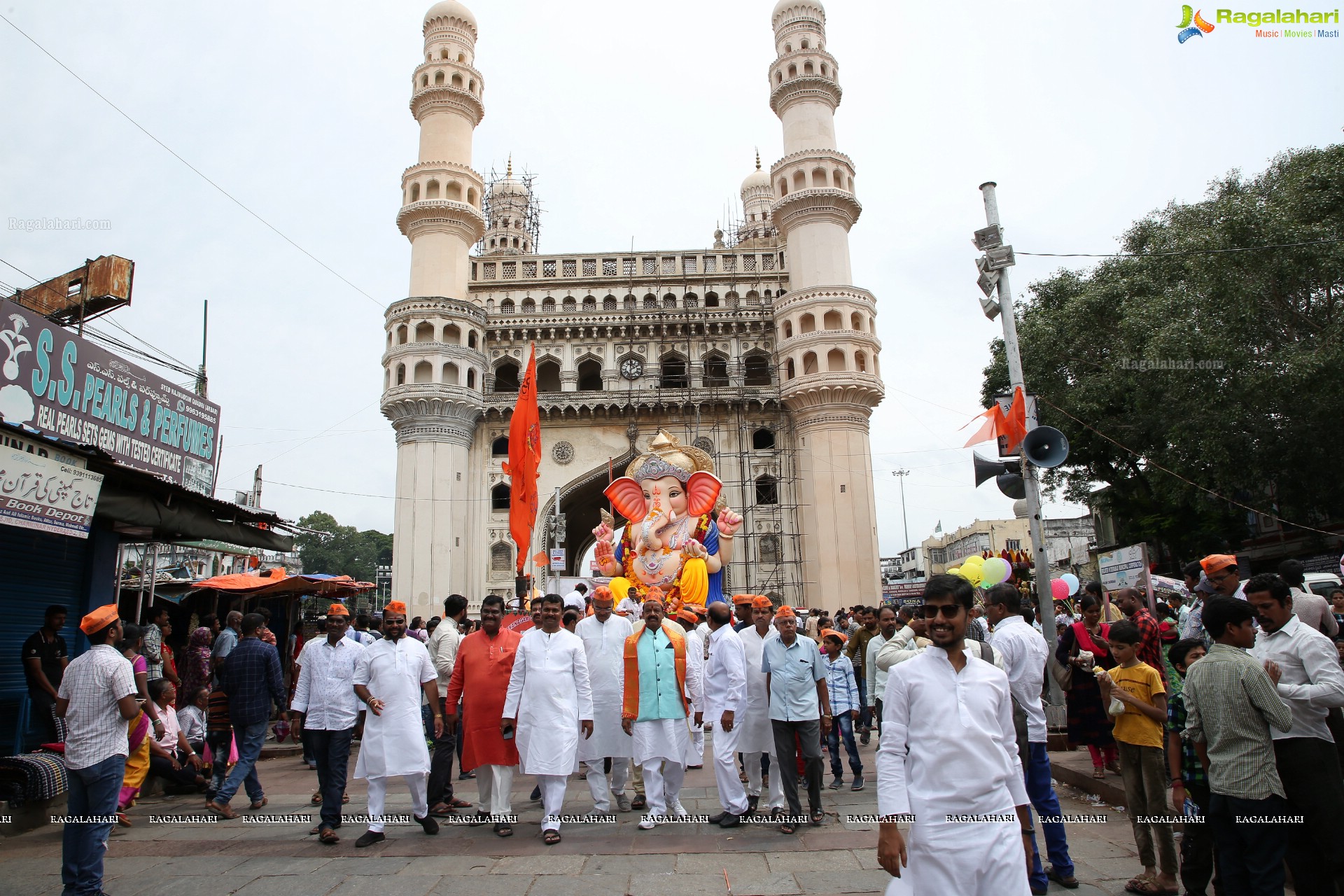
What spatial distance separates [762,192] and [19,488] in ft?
144

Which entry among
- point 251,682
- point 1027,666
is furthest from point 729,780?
point 251,682

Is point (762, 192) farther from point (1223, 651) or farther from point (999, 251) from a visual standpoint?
point (1223, 651)

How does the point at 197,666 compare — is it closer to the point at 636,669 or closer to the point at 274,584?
the point at 636,669

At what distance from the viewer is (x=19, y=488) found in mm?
6977

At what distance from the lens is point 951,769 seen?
3.13m

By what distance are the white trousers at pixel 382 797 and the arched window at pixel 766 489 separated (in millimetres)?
23910

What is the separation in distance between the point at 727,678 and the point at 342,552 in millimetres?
75256

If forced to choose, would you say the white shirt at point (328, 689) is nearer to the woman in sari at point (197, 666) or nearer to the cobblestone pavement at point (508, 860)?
the cobblestone pavement at point (508, 860)

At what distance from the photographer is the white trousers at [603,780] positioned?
22.0 ft

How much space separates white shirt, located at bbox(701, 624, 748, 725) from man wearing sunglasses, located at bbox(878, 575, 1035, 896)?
11.0 feet

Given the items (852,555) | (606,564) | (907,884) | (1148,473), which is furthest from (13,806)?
(1148,473)

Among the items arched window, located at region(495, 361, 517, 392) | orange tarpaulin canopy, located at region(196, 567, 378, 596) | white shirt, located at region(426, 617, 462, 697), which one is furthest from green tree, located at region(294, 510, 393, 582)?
white shirt, located at region(426, 617, 462, 697)

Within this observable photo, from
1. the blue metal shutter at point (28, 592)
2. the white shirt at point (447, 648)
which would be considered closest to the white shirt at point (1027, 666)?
the white shirt at point (447, 648)

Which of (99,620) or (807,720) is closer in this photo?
(99,620)
